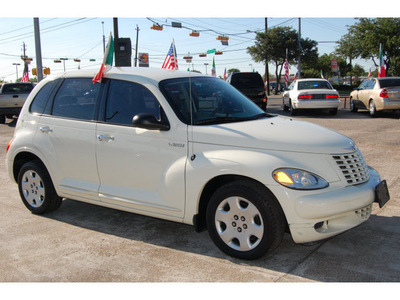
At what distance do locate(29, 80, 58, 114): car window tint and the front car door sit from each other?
1001 millimetres

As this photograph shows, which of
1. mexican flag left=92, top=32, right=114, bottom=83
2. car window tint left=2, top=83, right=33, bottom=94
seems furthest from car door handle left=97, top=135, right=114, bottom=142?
car window tint left=2, top=83, right=33, bottom=94

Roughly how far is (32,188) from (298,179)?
3459 mm

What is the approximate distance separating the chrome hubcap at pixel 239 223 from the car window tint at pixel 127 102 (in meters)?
1.20

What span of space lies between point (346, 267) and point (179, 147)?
6.06 ft

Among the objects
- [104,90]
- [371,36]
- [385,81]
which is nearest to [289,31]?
[371,36]

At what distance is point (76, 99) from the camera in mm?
4844

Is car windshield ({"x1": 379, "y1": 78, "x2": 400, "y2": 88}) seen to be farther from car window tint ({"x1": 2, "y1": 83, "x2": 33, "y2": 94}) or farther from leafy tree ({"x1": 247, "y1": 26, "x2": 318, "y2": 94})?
leafy tree ({"x1": 247, "y1": 26, "x2": 318, "y2": 94})

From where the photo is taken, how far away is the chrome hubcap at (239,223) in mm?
3623

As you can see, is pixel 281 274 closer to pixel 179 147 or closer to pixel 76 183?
pixel 179 147

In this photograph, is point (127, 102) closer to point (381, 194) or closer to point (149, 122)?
point (149, 122)

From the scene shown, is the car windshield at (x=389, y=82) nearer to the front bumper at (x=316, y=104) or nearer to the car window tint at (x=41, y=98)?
the front bumper at (x=316, y=104)

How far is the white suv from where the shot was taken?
3521 millimetres

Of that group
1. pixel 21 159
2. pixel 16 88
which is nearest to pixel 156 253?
→ pixel 21 159

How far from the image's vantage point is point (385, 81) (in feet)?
50.3
